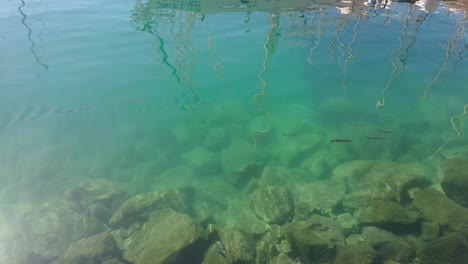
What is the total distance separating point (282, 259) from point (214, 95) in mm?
6118

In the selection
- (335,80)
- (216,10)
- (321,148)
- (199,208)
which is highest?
(216,10)

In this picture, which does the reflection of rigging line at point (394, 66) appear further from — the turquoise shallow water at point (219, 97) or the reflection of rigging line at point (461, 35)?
the reflection of rigging line at point (461, 35)

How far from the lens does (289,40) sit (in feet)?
44.7

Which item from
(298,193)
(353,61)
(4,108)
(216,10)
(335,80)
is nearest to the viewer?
(298,193)

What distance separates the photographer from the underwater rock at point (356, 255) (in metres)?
5.30

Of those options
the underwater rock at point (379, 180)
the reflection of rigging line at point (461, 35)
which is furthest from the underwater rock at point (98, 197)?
the reflection of rigging line at point (461, 35)

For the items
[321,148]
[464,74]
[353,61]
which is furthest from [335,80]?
[464,74]

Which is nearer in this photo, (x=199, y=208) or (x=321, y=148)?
(x=199, y=208)

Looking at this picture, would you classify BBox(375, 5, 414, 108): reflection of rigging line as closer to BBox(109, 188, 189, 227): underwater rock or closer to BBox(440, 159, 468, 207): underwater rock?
BBox(440, 159, 468, 207): underwater rock

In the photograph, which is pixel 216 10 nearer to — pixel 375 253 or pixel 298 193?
pixel 298 193

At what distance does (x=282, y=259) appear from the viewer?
5.95 m

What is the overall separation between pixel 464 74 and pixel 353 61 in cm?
367

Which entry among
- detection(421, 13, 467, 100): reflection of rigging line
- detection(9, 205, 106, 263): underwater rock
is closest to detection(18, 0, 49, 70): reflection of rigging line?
detection(9, 205, 106, 263): underwater rock

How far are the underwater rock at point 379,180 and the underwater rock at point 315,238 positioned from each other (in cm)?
108
